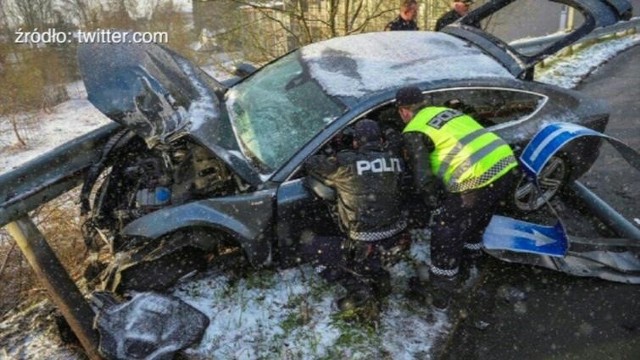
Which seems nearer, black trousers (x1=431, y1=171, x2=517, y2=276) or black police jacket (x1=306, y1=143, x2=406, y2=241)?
black police jacket (x1=306, y1=143, x2=406, y2=241)

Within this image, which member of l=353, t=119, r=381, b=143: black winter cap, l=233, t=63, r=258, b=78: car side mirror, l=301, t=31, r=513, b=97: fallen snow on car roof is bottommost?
l=233, t=63, r=258, b=78: car side mirror

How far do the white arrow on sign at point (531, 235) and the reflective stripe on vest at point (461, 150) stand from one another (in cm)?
76

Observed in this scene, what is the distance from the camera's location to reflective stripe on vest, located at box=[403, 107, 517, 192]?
127 inches

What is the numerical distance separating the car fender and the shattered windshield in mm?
316

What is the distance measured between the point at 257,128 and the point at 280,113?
204 millimetres

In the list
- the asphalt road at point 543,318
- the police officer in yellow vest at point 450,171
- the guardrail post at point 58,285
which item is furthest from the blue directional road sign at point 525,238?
the guardrail post at point 58,285

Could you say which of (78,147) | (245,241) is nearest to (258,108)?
(245,241)

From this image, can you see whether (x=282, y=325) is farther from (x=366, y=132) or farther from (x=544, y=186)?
(x=544, y=186)

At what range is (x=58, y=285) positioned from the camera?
3227 millimetres

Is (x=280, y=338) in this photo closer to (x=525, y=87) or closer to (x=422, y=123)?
(x=422, y=123)

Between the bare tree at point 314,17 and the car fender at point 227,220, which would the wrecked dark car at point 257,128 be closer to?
the car fender at point 227,220

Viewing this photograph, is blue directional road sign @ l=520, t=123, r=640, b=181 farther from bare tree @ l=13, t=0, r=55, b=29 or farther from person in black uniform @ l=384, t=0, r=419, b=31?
bare tree @ l=13, t=0, r=55, b=29

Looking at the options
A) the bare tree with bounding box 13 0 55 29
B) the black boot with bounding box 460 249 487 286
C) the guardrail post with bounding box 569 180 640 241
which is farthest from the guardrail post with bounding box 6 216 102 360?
the bare tree with bounding box 13 0 55 29

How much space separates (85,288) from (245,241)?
4.55 ft
